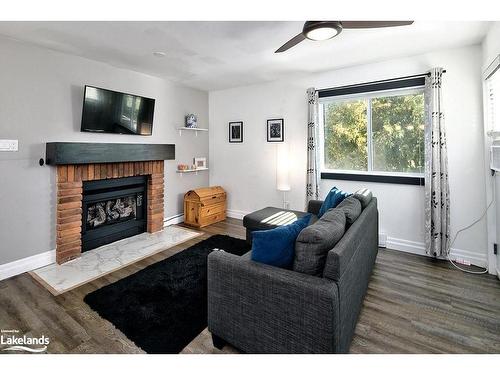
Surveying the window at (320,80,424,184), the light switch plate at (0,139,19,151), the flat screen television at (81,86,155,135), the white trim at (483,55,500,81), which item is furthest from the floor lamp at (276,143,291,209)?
the light switch plate at (0,139,19,151)

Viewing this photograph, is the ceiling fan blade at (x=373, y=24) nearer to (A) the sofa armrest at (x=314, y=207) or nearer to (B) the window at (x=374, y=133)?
(B) the window at (x=374, y=133)

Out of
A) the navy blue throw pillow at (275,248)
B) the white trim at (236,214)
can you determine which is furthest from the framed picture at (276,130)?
the navy blue throw pillow at (275,248)

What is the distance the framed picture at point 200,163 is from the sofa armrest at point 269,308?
3.47 m

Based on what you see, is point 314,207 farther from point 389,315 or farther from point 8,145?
point 8,145

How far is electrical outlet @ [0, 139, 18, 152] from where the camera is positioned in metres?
2.62

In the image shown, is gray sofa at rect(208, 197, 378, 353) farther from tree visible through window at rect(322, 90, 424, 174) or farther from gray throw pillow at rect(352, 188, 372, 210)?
tree visible through window at rect(322, 90, 424, 174)

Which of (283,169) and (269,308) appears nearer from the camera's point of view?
(269,308)

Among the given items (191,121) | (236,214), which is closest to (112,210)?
(191,121)

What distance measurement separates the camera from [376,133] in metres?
3.61

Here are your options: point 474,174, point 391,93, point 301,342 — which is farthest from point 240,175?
point 301,342

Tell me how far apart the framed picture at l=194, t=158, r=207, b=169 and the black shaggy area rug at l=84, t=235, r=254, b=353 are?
2.30 m

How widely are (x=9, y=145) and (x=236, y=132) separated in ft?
10.5

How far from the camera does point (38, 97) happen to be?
287cm
